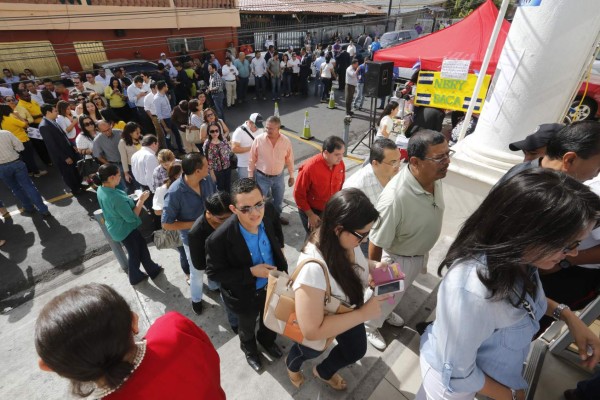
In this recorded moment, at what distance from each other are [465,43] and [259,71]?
8814 millimetres

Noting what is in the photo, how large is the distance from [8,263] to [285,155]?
460 cm

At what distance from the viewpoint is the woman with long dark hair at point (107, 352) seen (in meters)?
1.07

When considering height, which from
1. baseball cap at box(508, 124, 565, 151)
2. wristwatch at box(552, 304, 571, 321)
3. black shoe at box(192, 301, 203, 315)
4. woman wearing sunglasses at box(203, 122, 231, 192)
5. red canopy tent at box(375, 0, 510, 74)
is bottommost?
black shoe at box(192, 301, 203, 315)

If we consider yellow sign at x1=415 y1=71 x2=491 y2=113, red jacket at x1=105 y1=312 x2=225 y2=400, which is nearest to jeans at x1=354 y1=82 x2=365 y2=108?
yellow sign at x1=415 y1=71 x2=491 y2=113

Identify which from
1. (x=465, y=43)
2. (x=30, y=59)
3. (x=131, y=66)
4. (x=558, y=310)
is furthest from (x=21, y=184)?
(x=30, y=59)

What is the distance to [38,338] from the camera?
1.08 meters

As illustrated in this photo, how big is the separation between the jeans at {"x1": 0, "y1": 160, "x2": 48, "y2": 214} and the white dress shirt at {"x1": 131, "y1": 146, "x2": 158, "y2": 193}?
94.8 inches

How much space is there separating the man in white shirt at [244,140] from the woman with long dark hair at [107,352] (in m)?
3.99

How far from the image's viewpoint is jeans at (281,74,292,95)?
1381 centimetres

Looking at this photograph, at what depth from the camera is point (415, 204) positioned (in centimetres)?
249

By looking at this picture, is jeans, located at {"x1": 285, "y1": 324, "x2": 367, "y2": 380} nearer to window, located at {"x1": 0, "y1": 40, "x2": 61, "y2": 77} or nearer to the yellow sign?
the yellow sign

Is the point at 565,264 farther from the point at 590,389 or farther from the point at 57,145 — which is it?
the point at 57,145

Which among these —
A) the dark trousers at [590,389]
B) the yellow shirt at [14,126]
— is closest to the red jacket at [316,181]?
the dark trousers at [590,389]

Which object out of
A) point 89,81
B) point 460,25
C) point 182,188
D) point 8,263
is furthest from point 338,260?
point 89,81
